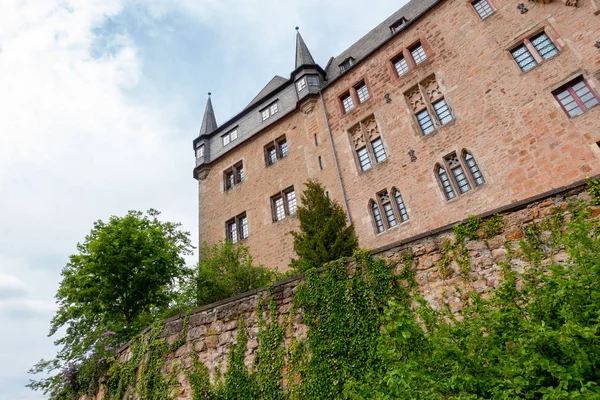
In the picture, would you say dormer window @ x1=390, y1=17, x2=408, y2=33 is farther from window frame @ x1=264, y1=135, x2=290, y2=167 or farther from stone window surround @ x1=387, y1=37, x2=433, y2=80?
window frame @ x1=264, y1=135, x2=290, y2=167

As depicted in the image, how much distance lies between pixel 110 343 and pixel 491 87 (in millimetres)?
15421

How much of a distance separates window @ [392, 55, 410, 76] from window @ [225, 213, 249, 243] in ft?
35.2

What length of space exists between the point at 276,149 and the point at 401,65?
25.6 feet

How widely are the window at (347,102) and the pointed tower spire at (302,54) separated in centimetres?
412

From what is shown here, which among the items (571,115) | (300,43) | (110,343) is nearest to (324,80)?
(300,43)

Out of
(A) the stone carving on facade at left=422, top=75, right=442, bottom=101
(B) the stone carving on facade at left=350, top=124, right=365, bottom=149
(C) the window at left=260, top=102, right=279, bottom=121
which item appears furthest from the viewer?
(C) the window at left=260, top=102, right=279, bottom=121

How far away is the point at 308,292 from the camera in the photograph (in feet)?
21.7

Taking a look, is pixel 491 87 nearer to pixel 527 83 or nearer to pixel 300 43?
pixel 527 83

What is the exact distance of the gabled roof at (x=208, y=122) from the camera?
2578cm

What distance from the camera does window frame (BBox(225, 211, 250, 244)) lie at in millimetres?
19359

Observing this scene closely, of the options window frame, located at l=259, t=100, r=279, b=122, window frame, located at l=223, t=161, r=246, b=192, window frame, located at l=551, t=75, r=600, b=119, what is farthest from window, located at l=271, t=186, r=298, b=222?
window frame, located at l=551, t=75, r=600, b=119

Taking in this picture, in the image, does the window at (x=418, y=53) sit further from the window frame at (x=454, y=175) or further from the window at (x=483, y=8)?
the window frame at (x=454, y=175)

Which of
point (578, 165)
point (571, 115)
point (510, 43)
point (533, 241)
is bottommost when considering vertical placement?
point (533, 241)

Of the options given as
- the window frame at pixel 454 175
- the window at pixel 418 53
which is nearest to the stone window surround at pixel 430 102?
the window at pixel 418 53
